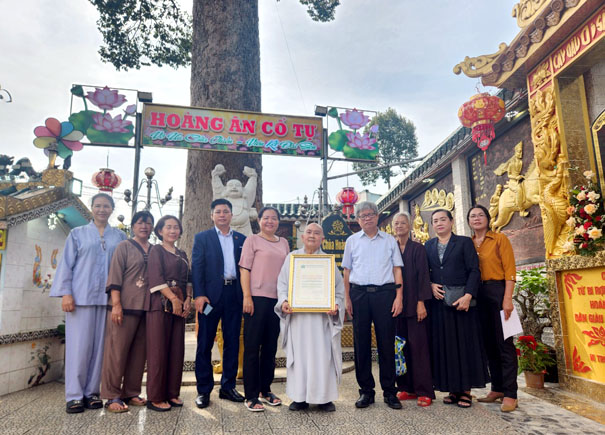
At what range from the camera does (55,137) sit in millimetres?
5637

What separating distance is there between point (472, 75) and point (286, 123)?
286 centimetres

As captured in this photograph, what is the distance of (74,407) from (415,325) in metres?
2.93

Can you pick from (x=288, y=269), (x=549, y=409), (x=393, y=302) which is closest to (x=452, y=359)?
(x=393, y=302)

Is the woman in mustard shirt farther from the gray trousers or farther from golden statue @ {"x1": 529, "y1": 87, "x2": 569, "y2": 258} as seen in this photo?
the gray trousers

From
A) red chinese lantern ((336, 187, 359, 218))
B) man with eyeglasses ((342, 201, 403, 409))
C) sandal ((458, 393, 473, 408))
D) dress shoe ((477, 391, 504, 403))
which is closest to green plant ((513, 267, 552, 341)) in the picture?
dress shoe ((477, 391, 504, 403))

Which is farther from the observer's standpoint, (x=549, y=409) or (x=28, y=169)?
(x=28, y=169)

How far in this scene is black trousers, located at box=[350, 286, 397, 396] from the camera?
11.4 ft

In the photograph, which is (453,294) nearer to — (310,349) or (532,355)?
(310,349)

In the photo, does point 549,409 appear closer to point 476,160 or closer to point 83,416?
point 83,416

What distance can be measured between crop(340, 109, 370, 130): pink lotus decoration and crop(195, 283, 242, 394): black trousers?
4.42m

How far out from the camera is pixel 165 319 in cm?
344

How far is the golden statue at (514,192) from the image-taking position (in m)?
6.14

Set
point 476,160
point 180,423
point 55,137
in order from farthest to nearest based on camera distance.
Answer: point 476,160, point 55,137, point 180,423

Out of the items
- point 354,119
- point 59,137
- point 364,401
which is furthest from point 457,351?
point 59,137
